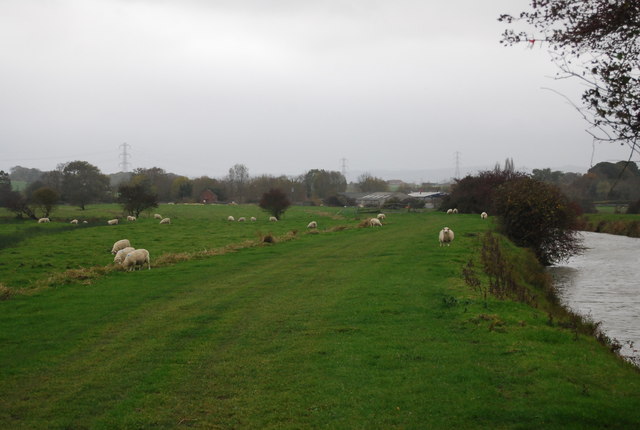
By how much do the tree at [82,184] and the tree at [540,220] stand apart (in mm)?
71138

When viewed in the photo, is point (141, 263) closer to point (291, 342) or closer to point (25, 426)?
point (291, 342)

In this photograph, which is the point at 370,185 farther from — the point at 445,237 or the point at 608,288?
the point at 608,288

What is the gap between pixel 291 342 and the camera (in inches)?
440

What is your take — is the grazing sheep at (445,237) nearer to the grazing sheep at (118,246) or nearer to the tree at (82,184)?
the grazing sheep at (118,246)

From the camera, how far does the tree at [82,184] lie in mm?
92000

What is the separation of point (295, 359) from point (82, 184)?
315 feet

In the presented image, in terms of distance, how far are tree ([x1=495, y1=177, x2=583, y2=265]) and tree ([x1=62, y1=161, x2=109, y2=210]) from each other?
71.1m

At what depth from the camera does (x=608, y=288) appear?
26.6 m

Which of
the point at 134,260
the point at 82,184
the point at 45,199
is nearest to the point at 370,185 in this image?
the point at 82,184

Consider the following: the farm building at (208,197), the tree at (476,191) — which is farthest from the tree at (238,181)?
the tree at (476,191)

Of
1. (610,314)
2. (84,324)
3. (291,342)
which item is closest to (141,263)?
(84,324)

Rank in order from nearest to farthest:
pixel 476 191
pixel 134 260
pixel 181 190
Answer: pixel 134 260, pixel 476 191, pixel 181 190

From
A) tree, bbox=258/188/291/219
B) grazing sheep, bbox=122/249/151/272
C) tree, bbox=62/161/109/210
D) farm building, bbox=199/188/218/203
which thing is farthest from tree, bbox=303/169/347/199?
grazing sheep, bbox=122/249/151/272

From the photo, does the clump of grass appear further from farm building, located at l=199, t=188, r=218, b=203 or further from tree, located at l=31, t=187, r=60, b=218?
farm building, located at l=199, t=188, r=218, b=203
